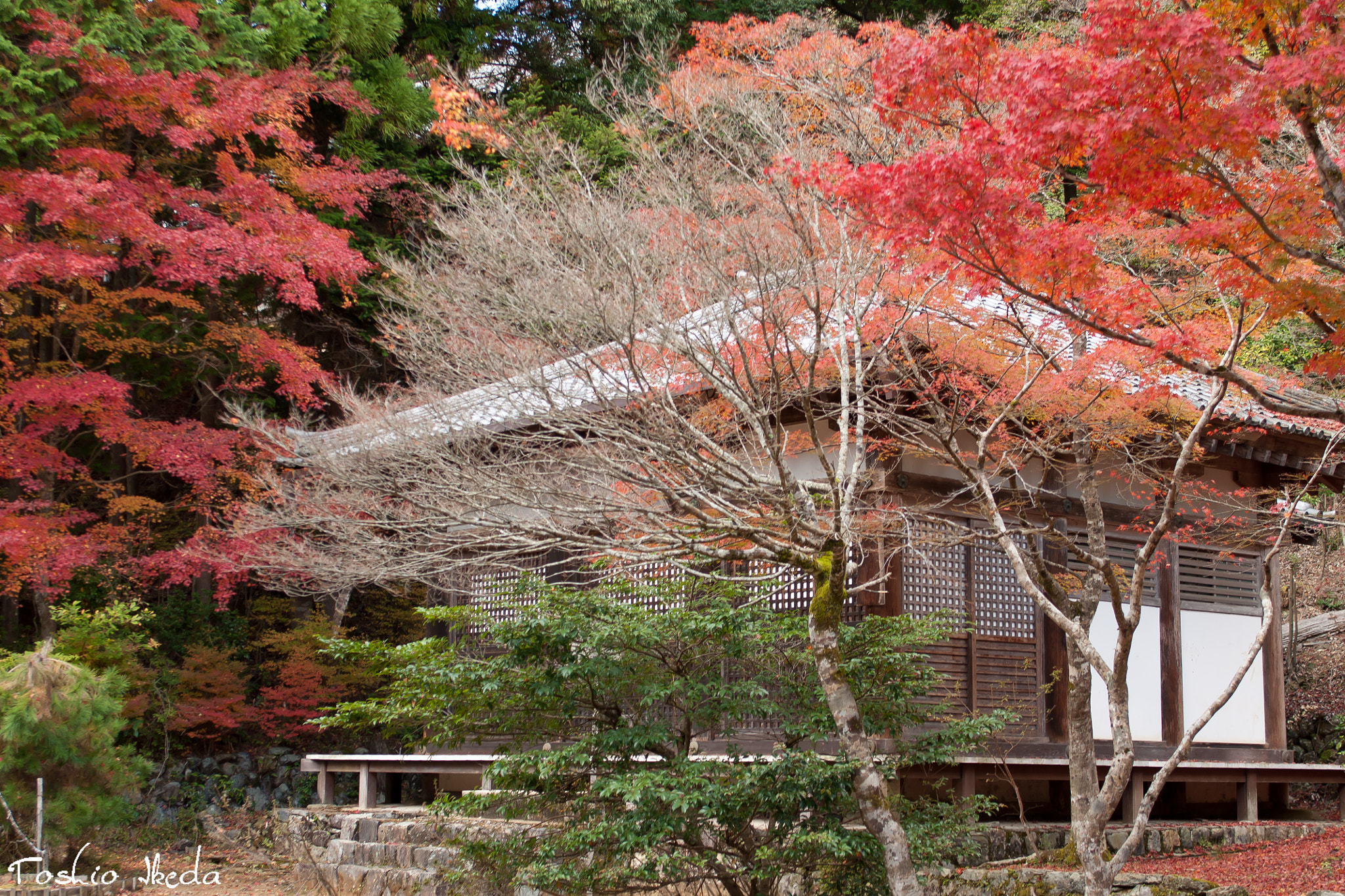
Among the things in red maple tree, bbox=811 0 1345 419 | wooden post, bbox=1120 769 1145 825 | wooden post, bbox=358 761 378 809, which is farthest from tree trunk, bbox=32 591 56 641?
wooden post, bbox=1120 769 1145 825

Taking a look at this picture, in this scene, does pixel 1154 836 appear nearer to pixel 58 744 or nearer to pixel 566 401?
pixel 566 401

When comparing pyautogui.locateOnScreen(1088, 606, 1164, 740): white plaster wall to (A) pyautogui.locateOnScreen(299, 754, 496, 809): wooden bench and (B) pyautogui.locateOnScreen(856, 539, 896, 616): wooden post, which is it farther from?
(A) pyautogui.locateOnScreen(299, 754, 496, 809): wooden bench

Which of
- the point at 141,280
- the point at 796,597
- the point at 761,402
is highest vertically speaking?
the point at 141,280

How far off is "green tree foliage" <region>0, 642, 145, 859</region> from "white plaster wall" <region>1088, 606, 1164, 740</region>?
9.36m

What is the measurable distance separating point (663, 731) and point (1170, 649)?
6804 mm

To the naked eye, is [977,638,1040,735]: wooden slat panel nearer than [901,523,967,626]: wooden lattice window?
No

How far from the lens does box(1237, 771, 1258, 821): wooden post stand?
410 inches

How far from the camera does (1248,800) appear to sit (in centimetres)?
1043

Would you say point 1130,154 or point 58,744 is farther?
point 58,744

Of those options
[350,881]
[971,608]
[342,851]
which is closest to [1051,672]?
[971,608]

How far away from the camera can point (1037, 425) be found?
8.96 m

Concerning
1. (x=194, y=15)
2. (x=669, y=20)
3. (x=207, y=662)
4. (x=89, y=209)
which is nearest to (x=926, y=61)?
(x=89, y=209)

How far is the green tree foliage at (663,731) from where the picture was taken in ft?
19.0

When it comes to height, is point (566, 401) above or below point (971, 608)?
above
